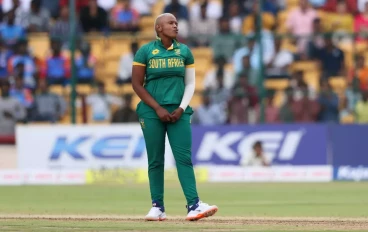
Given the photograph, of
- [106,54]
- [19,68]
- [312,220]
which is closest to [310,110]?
[106,54]

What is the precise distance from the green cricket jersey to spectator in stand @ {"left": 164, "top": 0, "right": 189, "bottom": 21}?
11003 millimetres

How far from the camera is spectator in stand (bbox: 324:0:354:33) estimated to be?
2149cm

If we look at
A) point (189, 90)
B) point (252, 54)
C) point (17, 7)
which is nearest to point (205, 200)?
point (189, 90)

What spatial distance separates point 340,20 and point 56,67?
628 centimetres

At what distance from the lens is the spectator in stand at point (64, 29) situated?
20.3 m

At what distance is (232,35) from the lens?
19.9m

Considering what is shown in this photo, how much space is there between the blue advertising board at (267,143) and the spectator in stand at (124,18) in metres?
3.08

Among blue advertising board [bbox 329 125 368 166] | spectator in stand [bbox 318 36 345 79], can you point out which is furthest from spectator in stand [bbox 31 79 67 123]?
blue advertising board [bbox 329 125 368 166]

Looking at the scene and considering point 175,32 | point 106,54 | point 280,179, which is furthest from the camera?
point 106,54

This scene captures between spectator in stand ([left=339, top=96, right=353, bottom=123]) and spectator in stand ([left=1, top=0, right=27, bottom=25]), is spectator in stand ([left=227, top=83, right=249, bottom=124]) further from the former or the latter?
spectator in stand ([left=1, top=0, right=27, bottom=25])

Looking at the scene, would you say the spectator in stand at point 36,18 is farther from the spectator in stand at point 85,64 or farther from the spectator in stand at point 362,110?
the spectator in stand at point 362,110

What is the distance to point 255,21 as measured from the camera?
20172 mm

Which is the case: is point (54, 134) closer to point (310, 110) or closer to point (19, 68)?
point (19, 68)

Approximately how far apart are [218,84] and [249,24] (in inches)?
68.2
